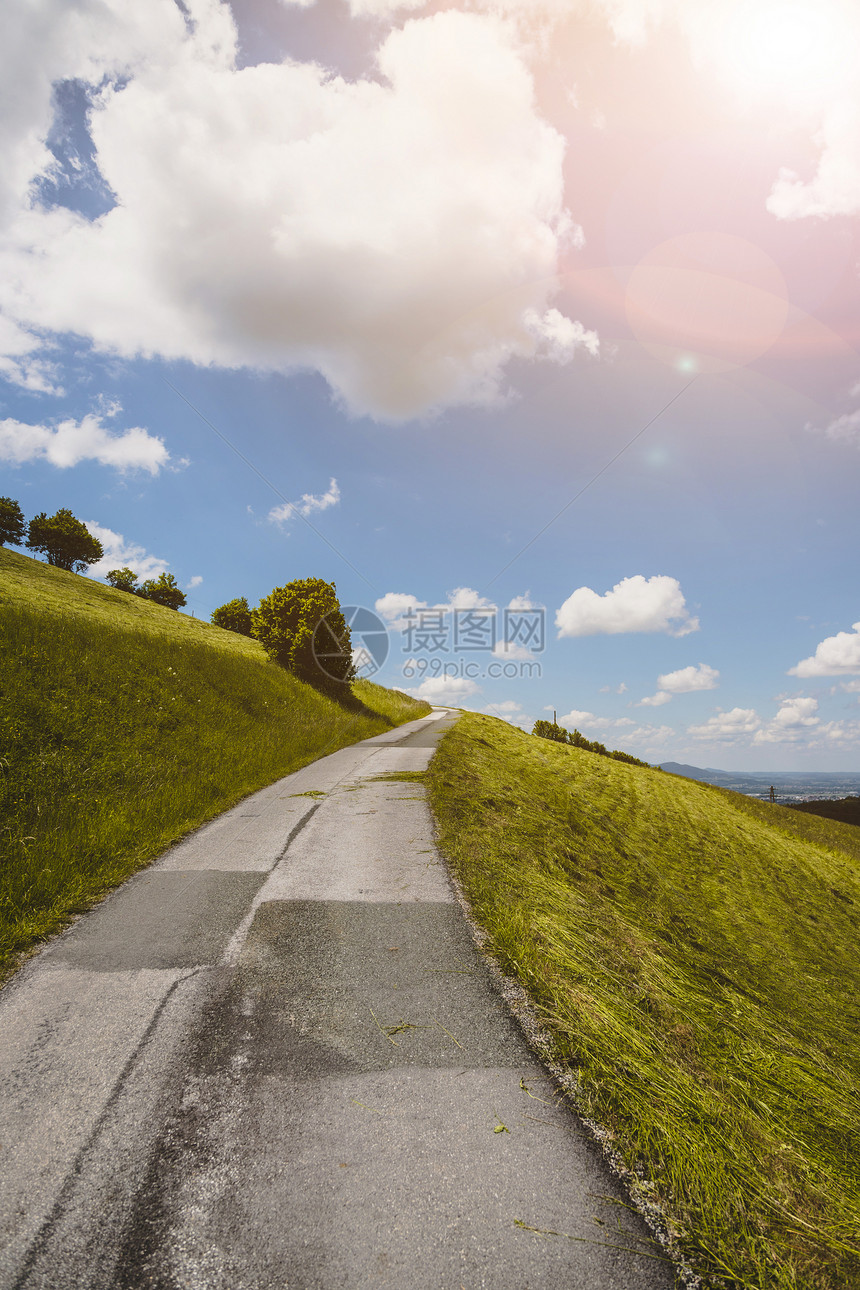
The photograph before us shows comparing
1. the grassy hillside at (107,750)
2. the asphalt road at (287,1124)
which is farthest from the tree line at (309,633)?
the asphalt road at (287,1124)

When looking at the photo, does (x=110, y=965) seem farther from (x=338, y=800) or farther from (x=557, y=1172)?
(x=338, y=800)

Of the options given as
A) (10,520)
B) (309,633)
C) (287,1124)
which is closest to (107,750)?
(287,1124)

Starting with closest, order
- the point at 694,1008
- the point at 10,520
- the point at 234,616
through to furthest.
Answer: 1. the point at 694,1008
2. the point at 10,520
3. the point at 234,616

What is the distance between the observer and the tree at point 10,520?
50500 millimetres

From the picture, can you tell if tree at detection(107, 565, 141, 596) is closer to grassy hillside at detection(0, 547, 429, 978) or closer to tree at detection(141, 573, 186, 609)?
tree at detection(141, 573, 186, 609)

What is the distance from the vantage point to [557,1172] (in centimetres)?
251

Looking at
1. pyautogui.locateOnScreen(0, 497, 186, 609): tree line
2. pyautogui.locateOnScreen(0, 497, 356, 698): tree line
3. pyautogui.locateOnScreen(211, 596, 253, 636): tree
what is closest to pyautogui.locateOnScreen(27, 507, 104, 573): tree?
pyautogui.locateOnScreen(0, 497, 186, 609): tree line

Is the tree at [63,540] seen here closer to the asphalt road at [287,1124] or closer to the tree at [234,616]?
the tree at [234,616]

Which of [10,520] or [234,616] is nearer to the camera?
[10,520]

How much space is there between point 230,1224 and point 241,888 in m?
4.04

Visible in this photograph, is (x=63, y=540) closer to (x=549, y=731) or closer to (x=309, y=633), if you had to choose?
(x=309, y=633)

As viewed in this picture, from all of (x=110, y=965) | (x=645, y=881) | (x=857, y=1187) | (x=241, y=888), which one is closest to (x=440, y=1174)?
(x=857, y=1187)

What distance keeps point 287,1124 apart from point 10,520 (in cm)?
6577

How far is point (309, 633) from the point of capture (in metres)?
33.4
